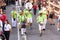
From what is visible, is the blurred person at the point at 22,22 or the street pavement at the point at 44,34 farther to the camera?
the street pavement at the point at 44,34

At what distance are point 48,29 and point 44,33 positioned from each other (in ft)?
5.80

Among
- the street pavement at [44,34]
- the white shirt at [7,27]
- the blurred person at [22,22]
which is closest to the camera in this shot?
the white shirt at [7,27]

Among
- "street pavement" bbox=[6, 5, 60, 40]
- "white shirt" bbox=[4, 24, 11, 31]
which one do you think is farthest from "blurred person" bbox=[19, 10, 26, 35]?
"white shirt" bbox=[4, 24, 11, 31]

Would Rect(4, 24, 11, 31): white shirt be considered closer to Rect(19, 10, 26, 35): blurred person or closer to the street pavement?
Rect(19, 10, 26, 35): blurred person

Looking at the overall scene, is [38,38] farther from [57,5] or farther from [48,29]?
[57,5]

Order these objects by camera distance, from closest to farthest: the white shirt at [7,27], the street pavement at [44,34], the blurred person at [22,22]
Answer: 1. the white shirt at [7,27]
2. the blurred person at [22,22]
3. the street pavement at [44,34]

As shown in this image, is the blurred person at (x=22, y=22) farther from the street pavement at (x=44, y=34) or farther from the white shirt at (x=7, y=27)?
the white shirt at (x=7, y=27)

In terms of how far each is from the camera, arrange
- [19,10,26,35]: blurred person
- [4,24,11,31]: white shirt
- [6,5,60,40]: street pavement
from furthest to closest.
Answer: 1. [6,5,60,40]: street pavement
2. [19,10,26,35]: blurred person
3. [4,24,11,31]: white shirt

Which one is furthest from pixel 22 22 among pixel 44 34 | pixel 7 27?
pixel 7 27

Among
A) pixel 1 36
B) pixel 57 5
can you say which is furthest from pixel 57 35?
pixel 57 5

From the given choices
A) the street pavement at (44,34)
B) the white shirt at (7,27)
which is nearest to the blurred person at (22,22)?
the street pavement at (44,34)

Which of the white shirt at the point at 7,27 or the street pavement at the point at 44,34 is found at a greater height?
the white shirt at the point at 7,27

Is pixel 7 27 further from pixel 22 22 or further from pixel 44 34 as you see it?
pixel 44 34

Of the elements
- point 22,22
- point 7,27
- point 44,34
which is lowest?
point 44,34
